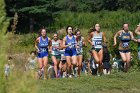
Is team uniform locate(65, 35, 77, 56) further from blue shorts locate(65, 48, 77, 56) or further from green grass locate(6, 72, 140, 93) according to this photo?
green grass locate(6, 72, 140, 93)

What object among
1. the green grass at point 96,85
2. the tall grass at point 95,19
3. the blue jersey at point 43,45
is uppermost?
the blue jersey at point 43,45

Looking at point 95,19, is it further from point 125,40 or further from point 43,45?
point 43,45

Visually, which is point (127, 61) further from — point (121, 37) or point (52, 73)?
point (52, 73)

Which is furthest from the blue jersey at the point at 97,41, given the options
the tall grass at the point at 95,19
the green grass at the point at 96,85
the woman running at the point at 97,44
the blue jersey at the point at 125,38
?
the tall grass at the point at 95,19

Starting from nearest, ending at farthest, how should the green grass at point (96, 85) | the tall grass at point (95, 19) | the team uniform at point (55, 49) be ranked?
the green grass at point (96, 85) < the team uniform at point (55, 49) < the tall grass at point (95, 19)

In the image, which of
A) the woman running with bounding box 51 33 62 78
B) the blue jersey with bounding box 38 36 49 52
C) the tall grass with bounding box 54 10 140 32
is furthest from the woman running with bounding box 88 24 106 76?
the tall grass with bounding box 54 10 140 32

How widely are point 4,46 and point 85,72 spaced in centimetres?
1545

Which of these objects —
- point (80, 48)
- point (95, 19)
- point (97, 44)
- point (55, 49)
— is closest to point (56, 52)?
point (55, 49)

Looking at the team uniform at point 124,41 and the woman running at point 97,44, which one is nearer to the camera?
the woman running at point 97,44

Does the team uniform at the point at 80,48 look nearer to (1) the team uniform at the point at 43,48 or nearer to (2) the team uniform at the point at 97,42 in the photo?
(2) the team uniform at the point at 97,42

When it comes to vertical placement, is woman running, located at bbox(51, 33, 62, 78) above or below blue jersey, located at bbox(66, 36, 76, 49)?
below

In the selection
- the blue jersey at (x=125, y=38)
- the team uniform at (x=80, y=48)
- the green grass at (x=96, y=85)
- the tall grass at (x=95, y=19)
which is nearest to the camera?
the green grass at (x=96, y=85)

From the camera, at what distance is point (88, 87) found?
11875mm

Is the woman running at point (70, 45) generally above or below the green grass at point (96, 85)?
above
